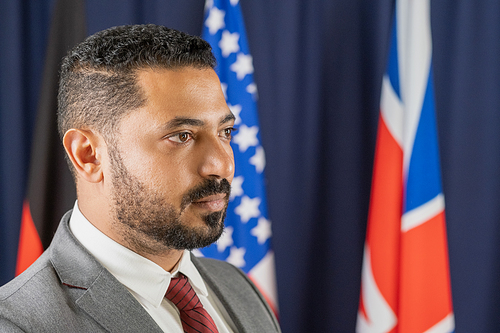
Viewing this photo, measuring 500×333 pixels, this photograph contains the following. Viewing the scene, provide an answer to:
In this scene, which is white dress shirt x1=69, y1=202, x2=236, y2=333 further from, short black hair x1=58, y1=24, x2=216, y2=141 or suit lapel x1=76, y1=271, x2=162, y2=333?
short black hair x1=58, y1=24, x2=216, y2=141

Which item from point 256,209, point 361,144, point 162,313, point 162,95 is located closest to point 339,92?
point 361,144

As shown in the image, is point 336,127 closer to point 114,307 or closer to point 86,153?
point 86,153

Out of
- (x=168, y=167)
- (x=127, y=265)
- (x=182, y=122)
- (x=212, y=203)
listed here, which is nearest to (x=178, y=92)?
(x=182, y=122)

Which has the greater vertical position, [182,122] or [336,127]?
[182,122]

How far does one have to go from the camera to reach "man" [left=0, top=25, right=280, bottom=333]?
997 mm

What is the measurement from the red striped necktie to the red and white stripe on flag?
3.75 ft

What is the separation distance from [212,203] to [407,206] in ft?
3.92

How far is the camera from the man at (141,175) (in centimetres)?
100

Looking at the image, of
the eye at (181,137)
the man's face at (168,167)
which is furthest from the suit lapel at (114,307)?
the eye at (181,137)

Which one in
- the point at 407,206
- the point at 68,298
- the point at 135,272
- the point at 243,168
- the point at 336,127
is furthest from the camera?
the point at 336,127

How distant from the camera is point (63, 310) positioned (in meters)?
0.88

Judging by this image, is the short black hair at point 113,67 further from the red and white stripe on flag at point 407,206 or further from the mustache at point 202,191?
the red and white stripe on flag at point 407,206

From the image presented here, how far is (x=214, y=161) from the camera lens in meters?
1.03

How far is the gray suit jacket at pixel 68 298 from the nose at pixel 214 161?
33 cm
